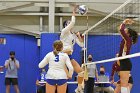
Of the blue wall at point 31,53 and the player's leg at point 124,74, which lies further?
the blue wall at point 31,53

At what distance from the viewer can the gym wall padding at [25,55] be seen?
12.2 metres

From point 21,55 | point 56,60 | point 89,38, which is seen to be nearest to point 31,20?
point 21,55

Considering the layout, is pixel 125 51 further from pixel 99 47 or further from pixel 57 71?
pixel 99 47

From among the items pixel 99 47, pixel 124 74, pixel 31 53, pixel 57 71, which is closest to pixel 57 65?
pixel 57 71

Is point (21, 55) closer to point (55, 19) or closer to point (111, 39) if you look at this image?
point (55, 19)

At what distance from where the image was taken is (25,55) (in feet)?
40.3

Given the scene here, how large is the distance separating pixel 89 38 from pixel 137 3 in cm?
205

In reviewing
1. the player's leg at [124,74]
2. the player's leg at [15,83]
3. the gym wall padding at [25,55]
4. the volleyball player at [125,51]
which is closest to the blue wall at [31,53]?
the gym wall padding at [25,55]

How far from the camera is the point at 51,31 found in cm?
1195

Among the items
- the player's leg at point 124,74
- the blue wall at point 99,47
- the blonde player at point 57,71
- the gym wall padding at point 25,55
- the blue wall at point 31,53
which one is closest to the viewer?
the player's leg at point 124,74

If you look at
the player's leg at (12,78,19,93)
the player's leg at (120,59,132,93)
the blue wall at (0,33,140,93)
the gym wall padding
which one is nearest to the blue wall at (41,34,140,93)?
the blue wall at (0,33,140,93)

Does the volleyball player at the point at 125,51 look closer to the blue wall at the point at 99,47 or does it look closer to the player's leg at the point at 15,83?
the blue wall at the point at 99,47

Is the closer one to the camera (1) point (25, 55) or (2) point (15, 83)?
(2) point (15, 83)

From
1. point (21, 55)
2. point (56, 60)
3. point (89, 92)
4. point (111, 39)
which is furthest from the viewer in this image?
point (21, 55)
